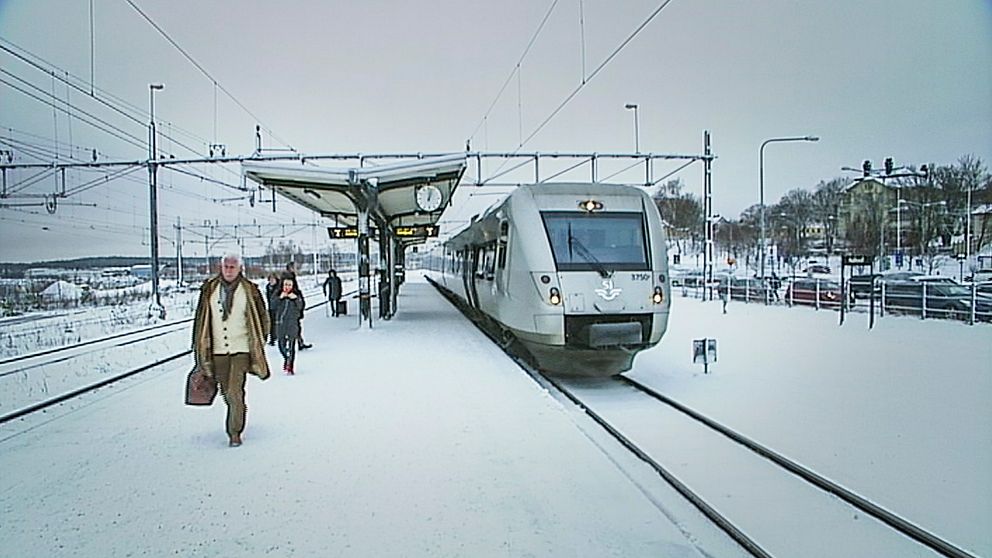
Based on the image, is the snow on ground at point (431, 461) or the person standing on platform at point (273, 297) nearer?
the snow on ground at point (431, 461)

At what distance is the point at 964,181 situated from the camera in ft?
44.1

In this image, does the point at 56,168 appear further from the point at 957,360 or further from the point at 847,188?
the point at 847,188

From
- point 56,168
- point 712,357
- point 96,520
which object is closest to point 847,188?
point 712,357

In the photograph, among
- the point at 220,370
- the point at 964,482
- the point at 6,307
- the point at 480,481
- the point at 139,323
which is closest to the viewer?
the point at 480,481

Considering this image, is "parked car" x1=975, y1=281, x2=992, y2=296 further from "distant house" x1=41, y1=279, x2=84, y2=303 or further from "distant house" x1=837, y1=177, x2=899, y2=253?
"distant house" x1=41, y1=279, x2=84, y2=303

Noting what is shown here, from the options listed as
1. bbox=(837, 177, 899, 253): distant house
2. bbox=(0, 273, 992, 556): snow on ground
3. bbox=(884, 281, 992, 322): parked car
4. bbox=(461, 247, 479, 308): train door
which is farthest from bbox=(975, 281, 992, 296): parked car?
bbox=(461, 247, 479, 308): train door

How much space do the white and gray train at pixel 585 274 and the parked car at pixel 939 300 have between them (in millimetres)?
10915

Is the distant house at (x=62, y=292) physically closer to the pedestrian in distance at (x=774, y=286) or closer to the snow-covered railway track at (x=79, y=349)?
the snow-covered railway track at (x=79, y=349)

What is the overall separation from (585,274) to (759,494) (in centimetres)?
525

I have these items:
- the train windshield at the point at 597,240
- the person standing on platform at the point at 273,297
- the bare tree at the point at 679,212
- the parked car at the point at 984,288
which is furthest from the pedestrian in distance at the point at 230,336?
the bare tree at the point at 679,212

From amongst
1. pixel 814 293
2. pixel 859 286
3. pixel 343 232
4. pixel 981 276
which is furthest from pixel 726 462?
pixel 814 293

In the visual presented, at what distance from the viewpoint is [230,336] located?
6.97 metres

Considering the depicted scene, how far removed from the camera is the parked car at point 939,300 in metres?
18.8

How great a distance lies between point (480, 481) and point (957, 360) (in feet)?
35.0
